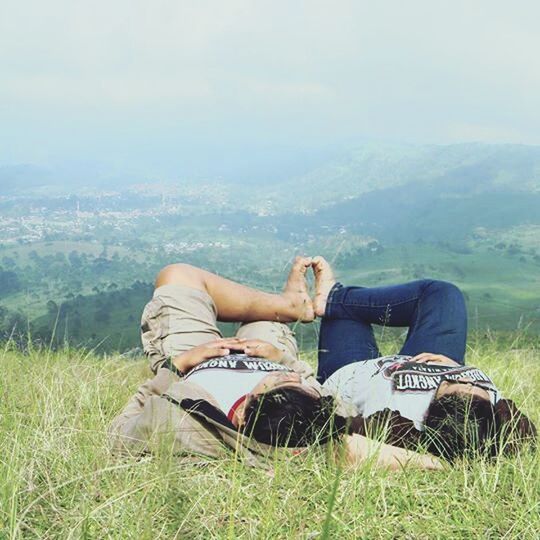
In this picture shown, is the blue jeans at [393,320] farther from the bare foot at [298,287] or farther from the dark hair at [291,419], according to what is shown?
the dark hair at [291,419]

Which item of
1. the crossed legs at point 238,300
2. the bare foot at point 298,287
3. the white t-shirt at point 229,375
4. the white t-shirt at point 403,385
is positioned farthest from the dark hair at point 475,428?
the bare foot at point 298,287

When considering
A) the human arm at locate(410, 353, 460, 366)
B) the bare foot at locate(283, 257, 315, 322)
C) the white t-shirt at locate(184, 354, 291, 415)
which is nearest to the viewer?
the white t-shirt at locate(184, 354, 291, 415)

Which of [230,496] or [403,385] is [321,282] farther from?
[230,496]

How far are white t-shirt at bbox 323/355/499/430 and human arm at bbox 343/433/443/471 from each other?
0.18m

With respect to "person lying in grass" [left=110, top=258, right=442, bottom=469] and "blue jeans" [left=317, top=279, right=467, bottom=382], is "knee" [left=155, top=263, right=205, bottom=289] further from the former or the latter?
"blue jeans" [left=317, top=279, right=467, bottom=382]

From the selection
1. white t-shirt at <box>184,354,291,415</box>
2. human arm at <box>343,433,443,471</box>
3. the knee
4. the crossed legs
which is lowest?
human arm at <box>343,433,443,471</box>

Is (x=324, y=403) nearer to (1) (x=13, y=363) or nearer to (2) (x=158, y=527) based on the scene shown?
(2) (x=158, y=527)

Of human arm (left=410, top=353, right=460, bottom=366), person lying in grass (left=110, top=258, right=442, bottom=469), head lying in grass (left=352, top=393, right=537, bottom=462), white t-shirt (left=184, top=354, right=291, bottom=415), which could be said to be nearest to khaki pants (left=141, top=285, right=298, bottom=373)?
person lying in grass (left=110, top=258, right=442, bottom=469)

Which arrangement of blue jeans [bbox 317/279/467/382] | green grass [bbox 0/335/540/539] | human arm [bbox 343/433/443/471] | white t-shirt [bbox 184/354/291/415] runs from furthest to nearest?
blue jeans [bbox 317/279/467/382] < white t-shirt [bbox 184/354/291/415] < human arm [bbox 343/433/443/471] < green grass [bbox 0/335/540/539]

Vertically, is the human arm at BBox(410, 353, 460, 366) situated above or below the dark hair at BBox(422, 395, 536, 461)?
above

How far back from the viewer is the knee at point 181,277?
159 inches

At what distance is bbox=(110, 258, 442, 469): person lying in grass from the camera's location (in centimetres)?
249

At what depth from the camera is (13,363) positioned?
166 inches

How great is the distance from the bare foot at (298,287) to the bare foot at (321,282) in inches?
1.7
